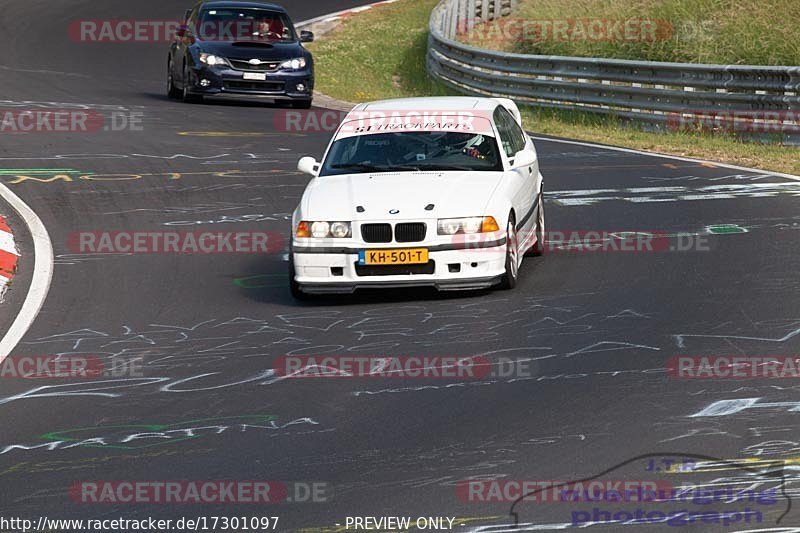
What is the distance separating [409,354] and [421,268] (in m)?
1.75

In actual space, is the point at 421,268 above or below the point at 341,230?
below

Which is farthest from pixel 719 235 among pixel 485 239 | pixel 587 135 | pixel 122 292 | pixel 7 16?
pixel 7 16

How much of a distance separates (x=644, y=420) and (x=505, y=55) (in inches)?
793

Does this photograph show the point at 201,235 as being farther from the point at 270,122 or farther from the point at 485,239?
the point at 270,122

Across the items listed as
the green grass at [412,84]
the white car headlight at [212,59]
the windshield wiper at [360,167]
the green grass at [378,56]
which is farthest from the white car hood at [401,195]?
the green grass at [378,56]

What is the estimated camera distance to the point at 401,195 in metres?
11.3

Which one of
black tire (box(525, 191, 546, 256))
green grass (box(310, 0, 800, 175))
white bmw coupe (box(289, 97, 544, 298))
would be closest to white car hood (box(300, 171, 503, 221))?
white bmw coupe (box(289, 97, 544, 298))

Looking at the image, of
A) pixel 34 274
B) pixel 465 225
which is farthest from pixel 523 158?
pixel 34 274

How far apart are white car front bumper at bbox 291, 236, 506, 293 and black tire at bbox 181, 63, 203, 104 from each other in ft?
47.8

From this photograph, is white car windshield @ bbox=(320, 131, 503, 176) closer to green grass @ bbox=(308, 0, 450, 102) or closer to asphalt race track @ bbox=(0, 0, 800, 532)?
asphalt race track @ bbox=(0, 0, 800, 532)

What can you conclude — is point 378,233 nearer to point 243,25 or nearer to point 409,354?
point 409,354

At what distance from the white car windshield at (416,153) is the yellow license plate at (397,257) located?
1.18 meters

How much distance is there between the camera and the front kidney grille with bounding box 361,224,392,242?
1112 centimetres

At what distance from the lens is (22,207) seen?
15.8 meters
